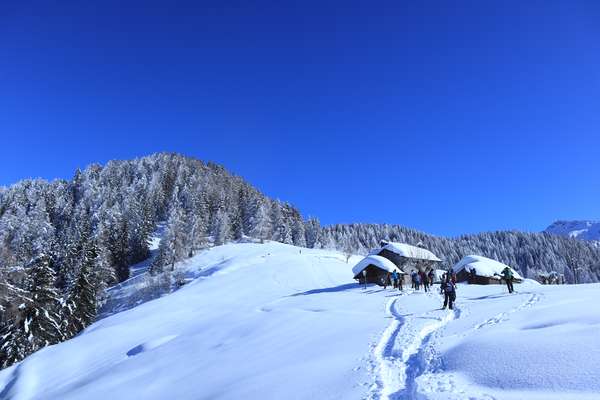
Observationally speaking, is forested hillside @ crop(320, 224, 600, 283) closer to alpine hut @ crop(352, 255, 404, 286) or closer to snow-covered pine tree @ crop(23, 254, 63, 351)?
alpine hut @ crop(352, 255, 404, 286)

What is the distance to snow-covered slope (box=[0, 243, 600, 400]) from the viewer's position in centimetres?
930

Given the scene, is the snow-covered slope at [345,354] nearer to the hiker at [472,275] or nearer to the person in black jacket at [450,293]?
the person in black jacket at [450,293]

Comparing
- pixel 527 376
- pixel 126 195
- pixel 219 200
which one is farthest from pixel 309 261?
pixel 126 195

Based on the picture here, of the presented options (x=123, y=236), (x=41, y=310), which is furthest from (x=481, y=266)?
(x=123, y=236)

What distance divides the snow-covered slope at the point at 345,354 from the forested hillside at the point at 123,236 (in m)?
11.0

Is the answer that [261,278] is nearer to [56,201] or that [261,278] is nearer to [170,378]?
[170,378]

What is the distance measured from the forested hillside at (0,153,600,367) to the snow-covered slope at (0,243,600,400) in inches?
433

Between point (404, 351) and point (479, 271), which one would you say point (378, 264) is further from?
point (404, 351)

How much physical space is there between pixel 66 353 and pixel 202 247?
6604 centimetres

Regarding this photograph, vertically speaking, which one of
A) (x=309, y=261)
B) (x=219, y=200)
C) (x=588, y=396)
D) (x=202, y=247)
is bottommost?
(x=588, y=396)

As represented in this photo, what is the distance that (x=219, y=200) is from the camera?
129 meters

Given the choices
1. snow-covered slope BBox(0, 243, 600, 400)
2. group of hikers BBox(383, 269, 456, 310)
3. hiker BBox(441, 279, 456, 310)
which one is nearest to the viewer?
snow-covered slope BBox(0, 243, 600, 400)

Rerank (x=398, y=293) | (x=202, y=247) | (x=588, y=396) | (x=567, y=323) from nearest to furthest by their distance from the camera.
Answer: (x=588, y=396) < (x=567, y=323) < (x=398, y=293) < (x=202, y=247)

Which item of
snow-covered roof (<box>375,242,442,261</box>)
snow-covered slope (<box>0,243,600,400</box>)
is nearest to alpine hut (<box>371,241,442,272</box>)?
snow-covered roof (<box>375,242,442,261</box>)
